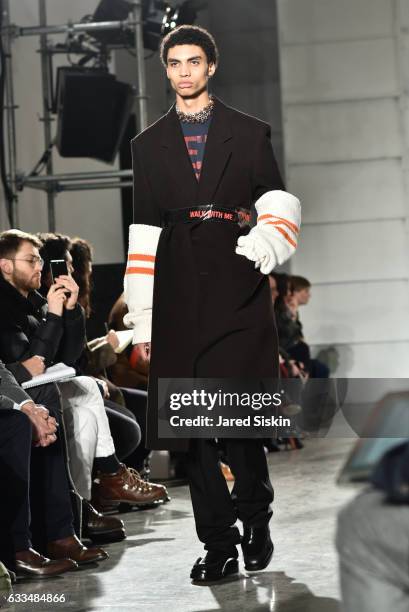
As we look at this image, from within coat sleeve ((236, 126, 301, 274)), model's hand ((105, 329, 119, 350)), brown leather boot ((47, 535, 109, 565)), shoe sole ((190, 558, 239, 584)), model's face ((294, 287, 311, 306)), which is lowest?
brown leather boot ((47, 535, 109, 565))

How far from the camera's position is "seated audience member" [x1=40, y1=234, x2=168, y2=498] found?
2844 millimetres

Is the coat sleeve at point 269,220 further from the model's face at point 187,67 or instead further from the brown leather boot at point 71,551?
the brown leather boot at point 71,551

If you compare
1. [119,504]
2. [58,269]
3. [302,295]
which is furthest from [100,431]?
[302,295]

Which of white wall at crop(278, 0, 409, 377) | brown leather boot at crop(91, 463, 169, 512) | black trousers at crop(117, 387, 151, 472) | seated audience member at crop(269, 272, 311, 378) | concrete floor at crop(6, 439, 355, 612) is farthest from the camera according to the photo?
white wall at crop(278, 0, 409, 377)

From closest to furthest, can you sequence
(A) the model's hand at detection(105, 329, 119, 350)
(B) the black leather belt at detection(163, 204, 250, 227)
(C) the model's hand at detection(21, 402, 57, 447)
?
(B) the black leather belt at detection(163, 204, 250, 227) → (C) the model's hand at detection(21, 402, 57, 447) → (A) the model's hand at detection(105, 329, 119, 350)

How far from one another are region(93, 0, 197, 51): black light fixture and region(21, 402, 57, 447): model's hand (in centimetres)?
325

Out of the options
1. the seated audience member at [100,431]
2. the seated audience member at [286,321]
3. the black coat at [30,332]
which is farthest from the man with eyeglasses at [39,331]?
the seated audience member at [286,321]

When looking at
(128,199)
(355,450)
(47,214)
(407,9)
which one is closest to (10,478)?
(355,450)

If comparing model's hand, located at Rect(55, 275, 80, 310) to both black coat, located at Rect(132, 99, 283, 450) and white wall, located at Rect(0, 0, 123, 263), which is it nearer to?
black coat, located at Rect(132, 99, 283, 450)

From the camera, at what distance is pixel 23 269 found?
2.76 m

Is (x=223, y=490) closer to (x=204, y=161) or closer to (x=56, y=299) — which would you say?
(x=204, y=161)

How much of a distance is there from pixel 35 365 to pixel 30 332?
14cm
